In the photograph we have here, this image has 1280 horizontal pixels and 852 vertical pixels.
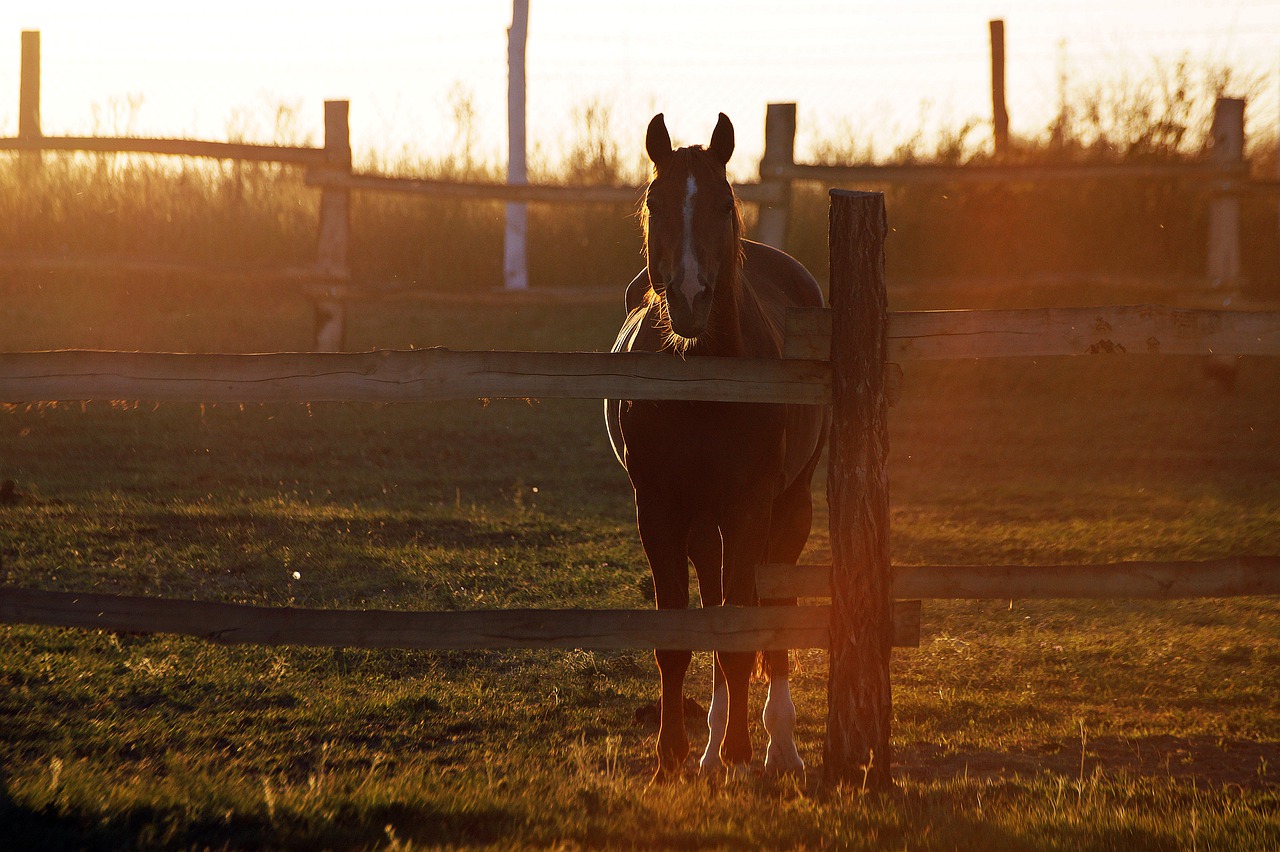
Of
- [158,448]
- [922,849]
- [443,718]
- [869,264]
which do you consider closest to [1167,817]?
[922,849]

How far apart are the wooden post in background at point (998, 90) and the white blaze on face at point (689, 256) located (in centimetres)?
1374

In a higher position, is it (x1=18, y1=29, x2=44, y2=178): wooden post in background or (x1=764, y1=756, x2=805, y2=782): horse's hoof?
(x1=18, y1=29, x2=44, y2=178): wooden post in background

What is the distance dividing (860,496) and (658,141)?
4.69 ft

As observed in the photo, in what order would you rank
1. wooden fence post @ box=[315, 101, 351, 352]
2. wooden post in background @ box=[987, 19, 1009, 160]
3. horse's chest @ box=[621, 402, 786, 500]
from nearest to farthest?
horse's chest @ box=[621, 402, 786, 500] → wooden fence post @ box=[315, 101, 351, 352] → wooden post in background @ box=[987, 19, 1009, 160]

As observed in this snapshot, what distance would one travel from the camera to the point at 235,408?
12836 millimetres

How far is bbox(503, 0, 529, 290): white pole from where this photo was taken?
1545 centimetres

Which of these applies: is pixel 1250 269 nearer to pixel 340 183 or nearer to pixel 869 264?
pixel 340 183

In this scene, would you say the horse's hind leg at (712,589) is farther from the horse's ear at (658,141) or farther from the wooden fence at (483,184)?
the wooden fence at (483,184)

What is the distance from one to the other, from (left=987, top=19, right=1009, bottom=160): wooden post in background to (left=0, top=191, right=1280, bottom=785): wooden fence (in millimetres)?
13428

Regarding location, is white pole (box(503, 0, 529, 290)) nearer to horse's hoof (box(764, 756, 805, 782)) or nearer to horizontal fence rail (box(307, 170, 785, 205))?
horizontal fence rail (box(307, 170, 785, 205))

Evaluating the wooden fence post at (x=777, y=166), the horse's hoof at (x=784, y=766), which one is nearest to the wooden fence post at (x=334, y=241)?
the wooden fence post at (x=777, y=166)

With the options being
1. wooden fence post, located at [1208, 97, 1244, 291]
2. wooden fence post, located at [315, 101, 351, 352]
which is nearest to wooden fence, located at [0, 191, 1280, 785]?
wooden fence post, located at [315, 101, 351, 352]

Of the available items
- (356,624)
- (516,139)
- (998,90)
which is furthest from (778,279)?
(998,90)

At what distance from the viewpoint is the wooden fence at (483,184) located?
13.3m
